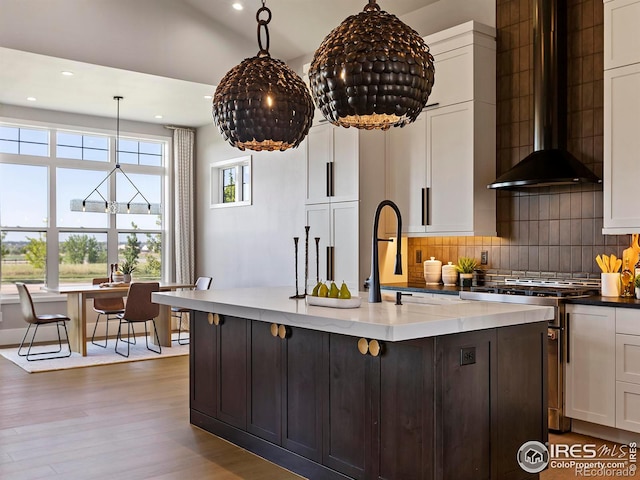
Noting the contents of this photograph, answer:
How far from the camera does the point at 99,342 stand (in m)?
8.21

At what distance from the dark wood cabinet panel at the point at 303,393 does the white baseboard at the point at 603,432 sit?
6.77 feet

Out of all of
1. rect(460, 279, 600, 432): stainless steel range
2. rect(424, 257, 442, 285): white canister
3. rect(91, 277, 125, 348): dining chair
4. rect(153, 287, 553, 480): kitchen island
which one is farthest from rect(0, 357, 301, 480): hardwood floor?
rect(424, 257, 442, 285): white canister

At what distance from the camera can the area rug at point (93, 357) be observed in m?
6.52

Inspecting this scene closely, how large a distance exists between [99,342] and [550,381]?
19.6 ft

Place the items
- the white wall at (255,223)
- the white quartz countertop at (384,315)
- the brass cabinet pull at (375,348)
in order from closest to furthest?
the white quartz countertop at (384,315) → the brass cabinet pull at (375,348) → the white wall at (255,223)

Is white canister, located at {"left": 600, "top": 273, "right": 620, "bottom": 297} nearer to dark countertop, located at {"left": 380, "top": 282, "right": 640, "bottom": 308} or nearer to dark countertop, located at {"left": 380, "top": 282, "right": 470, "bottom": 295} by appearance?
dark countertop, located at {"left": 380, "top": 282, "right": 640, "bottom": 308}

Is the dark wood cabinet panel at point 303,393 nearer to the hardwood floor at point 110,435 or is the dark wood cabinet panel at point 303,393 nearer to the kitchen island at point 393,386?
the kitchen island at point 393,386

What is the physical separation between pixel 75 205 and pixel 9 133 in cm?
121

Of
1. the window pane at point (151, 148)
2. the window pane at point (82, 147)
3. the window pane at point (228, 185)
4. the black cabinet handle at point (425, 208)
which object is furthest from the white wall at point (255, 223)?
the black cabinet handle at point (425, 208)

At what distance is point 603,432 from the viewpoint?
4.15m

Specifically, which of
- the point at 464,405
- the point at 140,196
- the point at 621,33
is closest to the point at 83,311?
the point at 140,196

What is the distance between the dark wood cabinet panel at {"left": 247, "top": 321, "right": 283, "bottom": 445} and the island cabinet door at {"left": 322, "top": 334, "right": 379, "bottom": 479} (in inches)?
16.4

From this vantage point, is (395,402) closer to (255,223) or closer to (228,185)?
(255,223)

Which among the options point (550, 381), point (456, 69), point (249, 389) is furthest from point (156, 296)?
point (456, 69)
